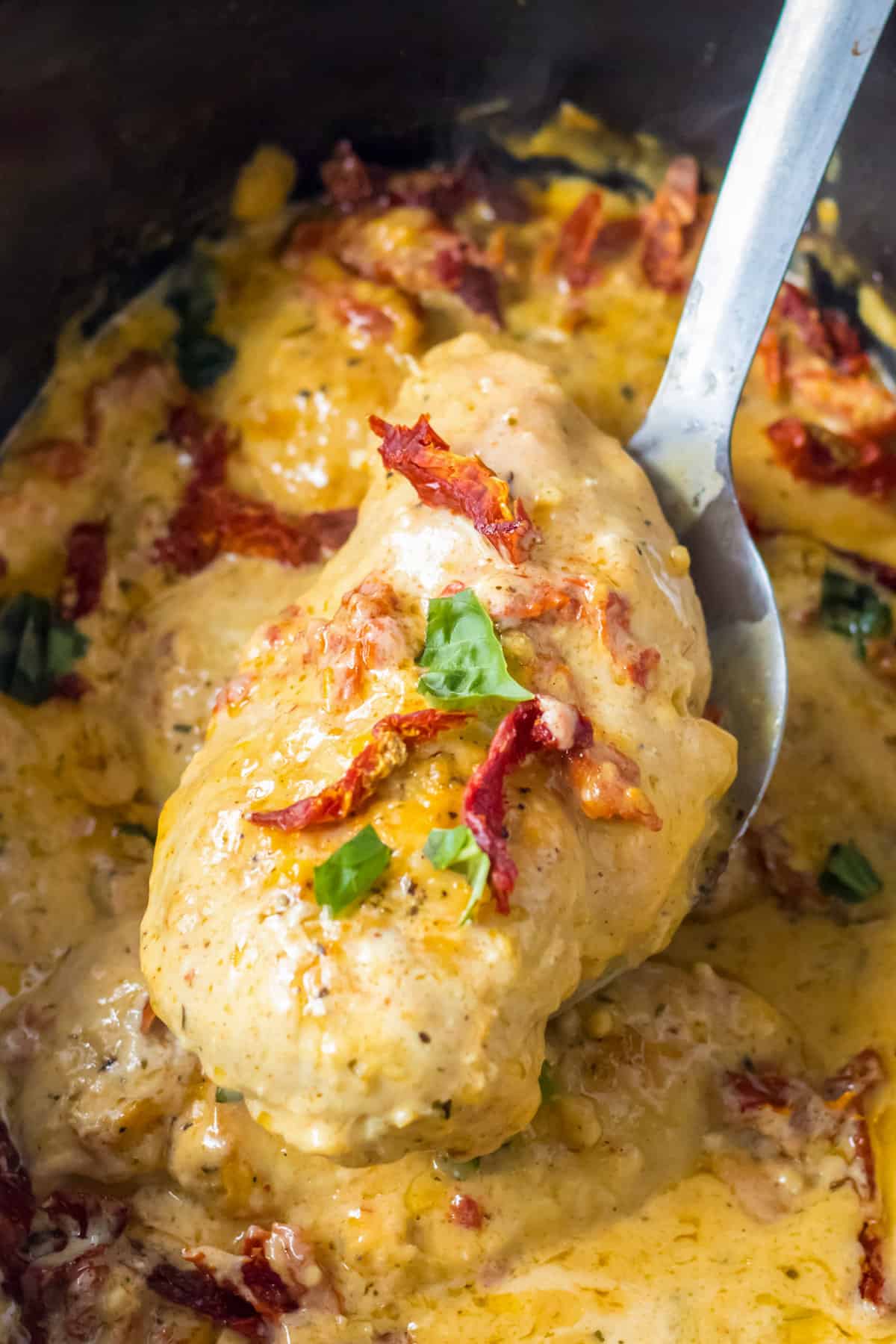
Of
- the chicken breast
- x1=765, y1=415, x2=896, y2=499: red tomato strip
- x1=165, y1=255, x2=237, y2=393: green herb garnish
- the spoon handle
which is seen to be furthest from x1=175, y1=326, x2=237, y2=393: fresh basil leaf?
x1=765, y1=415, x2=896, y2=499: red tomato strip

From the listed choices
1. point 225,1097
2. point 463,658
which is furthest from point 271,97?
point 225,1097

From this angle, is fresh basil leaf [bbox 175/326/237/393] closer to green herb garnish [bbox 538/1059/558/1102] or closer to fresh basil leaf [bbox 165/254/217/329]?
fresh basil leaf [bbox 165/254/217/329]

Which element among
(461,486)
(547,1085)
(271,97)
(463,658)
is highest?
(271,97)

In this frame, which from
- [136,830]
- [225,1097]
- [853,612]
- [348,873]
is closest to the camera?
[348,873]

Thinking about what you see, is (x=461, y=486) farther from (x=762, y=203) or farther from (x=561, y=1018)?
(x=561, y=1018)

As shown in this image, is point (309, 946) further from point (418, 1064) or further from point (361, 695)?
point (361, 695)

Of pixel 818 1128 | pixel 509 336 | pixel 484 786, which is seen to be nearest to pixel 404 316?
pixel 509 336

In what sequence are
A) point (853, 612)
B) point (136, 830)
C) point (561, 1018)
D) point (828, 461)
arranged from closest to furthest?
1. point (561, 1018)
2. point (136, 830)
3. point (853, 612)
4. point (828, 461)
